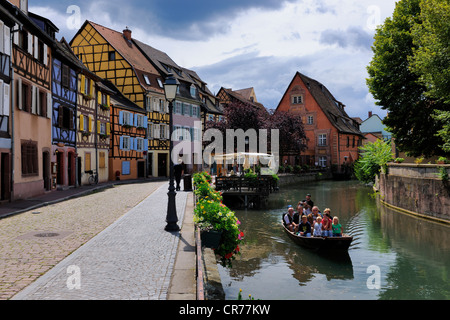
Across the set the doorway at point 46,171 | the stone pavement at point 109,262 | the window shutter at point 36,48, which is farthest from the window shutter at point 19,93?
the stone pavement at point 109,262

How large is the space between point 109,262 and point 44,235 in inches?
146

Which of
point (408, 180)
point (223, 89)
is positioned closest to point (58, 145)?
point (408, 180)

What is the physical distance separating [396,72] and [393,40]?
1.97 m

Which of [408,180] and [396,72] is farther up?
[396,72]

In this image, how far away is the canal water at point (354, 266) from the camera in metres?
9.56

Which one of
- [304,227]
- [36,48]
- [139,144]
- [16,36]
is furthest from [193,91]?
[304,227]

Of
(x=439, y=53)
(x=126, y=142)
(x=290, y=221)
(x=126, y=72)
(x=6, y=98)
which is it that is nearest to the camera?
(x=290, y=221)

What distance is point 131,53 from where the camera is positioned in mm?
42344

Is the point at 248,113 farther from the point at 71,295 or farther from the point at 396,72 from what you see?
the point at 71,295

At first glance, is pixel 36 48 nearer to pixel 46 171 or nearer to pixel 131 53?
pixel 46 171

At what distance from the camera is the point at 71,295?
18.5 feet

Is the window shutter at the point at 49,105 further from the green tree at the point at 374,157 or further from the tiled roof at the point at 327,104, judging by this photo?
the tiled roof at the point at 327,104

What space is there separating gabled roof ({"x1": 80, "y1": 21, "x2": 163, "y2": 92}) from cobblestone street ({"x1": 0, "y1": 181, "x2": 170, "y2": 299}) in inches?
977
